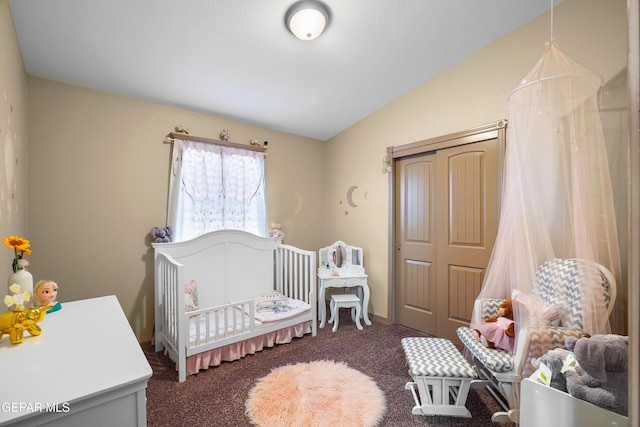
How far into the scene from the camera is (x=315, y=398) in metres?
1.79

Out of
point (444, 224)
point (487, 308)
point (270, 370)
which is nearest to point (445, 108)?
point (444, 224)

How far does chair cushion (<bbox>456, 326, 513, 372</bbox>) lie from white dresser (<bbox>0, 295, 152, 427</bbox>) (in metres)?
1.72

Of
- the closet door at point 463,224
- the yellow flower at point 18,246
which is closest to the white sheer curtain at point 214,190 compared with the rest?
the yellow flower at point 18,246

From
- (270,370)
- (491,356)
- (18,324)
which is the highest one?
(18,324)

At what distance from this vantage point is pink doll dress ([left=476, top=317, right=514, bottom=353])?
1.66 meters

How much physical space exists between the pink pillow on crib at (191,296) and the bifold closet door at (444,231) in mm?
2140

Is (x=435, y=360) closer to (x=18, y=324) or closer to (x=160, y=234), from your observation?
(x=18, y=324)

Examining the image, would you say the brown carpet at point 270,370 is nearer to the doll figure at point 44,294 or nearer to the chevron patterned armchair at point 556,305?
the chevron patterned armchair at point 556,305

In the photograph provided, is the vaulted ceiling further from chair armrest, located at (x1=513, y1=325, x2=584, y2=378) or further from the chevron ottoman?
the chevron ottoman

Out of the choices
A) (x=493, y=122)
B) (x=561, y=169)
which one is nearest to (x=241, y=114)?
(x=493, y=122)

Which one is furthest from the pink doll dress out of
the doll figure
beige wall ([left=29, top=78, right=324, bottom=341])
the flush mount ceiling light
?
beige wall ([left=29, top=78, right=324, bottom=341])

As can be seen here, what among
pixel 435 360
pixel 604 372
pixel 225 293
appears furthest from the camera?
pixel 225 293

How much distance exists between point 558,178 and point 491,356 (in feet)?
3.51

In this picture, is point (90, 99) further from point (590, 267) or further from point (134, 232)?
point (590, 267)
